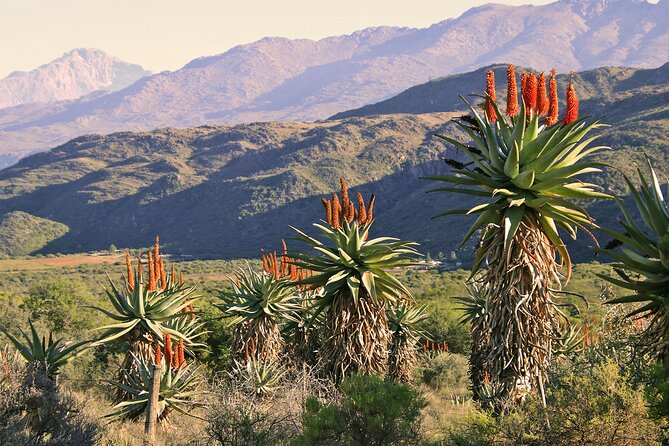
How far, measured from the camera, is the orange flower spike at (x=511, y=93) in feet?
27.0

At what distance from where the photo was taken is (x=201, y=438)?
11.8 metres

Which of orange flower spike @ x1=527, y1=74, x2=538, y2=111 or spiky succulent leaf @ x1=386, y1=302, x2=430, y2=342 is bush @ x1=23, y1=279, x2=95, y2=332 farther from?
orange flower spike @ x1=527, y1=74, x2=538, y2=111

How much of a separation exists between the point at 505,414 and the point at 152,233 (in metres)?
172

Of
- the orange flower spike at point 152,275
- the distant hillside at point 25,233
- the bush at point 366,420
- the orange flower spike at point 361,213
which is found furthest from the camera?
the distant hillside at point 25,233

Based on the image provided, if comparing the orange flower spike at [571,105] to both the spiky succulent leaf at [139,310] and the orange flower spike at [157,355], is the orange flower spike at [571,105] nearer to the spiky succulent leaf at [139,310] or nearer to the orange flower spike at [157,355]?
the orange flower spike at [157,355]

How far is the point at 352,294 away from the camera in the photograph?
Result: 38.4ft

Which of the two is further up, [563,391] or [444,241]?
[563,391]

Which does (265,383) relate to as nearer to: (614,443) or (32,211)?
Answer: (614,443)

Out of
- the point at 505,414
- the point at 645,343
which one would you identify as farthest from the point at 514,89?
the point at 505,414

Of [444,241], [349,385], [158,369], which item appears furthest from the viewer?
[444,241]

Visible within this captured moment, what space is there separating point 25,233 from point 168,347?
15832 cm

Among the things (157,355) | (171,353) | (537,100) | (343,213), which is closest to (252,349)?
(171,353)

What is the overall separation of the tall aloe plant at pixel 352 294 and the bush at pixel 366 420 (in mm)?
2118

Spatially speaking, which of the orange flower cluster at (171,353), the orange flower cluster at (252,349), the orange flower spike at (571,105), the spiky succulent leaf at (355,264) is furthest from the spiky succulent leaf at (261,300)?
the orange flower spike at (571,105)
